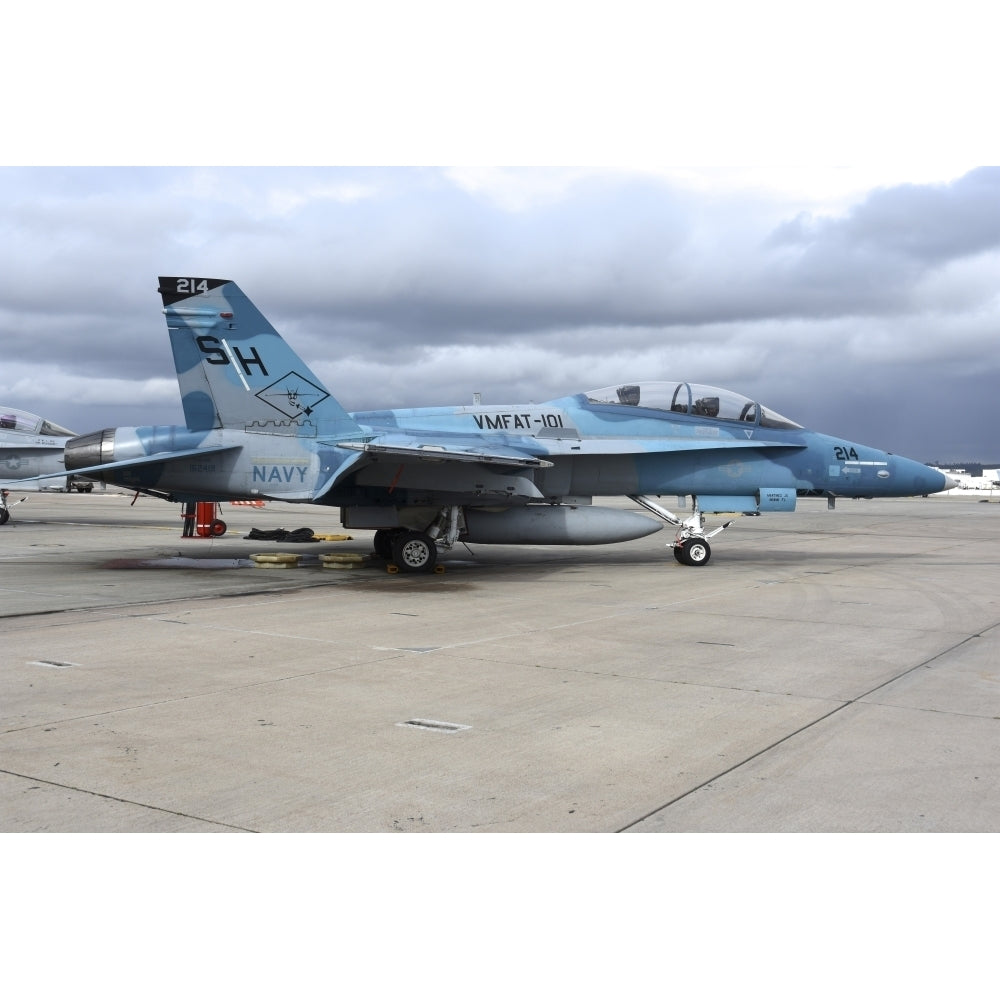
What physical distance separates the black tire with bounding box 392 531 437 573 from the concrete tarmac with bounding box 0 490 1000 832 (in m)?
0.80

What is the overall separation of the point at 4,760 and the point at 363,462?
7979 millimetres

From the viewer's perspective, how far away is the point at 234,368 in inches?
531

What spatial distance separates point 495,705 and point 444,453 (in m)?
6.46

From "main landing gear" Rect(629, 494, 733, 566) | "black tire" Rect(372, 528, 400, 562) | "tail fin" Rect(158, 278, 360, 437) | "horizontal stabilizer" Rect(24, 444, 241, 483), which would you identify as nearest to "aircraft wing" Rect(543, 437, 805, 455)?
"main landing gear" Rect(629, 494, 733, 566)

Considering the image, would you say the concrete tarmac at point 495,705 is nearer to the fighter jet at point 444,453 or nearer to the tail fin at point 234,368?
the fighter jet at point 444,453

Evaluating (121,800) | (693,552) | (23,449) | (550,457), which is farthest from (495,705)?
(23,449)

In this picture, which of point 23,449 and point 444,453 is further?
point 23,449

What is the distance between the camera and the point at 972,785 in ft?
14.8

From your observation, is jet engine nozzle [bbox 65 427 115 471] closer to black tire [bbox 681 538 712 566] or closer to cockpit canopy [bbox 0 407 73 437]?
black tire [bbox 681 538 712 566]

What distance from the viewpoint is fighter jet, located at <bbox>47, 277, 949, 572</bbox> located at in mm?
13289

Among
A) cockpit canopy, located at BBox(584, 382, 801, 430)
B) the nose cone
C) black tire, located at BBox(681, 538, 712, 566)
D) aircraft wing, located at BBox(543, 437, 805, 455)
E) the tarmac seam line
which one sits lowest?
the tarmac seam line

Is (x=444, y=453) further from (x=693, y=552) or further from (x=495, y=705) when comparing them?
(x=495, y=705)

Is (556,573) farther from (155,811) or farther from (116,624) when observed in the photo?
(155,811)

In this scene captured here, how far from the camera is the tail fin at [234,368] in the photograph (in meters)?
13.3
